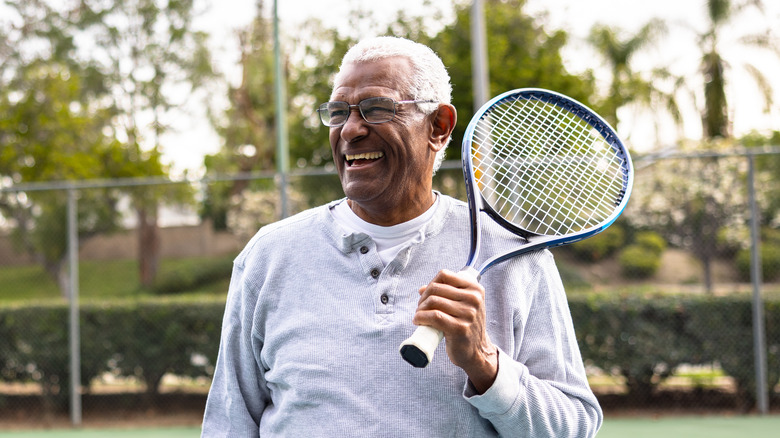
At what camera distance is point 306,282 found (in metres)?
1.77

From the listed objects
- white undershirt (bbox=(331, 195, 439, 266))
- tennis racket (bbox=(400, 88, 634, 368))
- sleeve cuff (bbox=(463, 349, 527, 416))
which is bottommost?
sleeve cuff (bbox=(463, 349, 527, 416))

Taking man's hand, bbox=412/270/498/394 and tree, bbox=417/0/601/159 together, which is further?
tree, bbox=417/0/601/159

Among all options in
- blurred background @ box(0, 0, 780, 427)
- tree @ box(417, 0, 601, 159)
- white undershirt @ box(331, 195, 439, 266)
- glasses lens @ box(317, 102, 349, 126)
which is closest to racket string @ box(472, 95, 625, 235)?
white undershirt @ box(331, 195, 439, 266)

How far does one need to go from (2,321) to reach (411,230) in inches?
266

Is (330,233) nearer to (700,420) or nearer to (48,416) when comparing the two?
(700,420)

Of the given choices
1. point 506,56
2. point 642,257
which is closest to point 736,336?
point 642,257

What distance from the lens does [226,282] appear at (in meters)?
7.45

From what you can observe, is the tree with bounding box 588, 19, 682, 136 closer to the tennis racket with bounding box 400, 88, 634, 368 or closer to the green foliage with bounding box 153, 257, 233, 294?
the green foliage with bounding box 153, 257, 233, 294

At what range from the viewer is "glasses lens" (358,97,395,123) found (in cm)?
170

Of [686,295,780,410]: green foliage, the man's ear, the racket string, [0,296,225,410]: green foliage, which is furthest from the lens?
[0,296,225,410]: green foliage

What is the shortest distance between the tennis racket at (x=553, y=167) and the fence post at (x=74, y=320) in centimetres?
568

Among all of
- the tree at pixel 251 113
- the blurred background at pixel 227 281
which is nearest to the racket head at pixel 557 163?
the blurred background at pixel 227 281

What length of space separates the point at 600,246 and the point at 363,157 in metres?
5.44

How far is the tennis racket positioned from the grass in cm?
551
